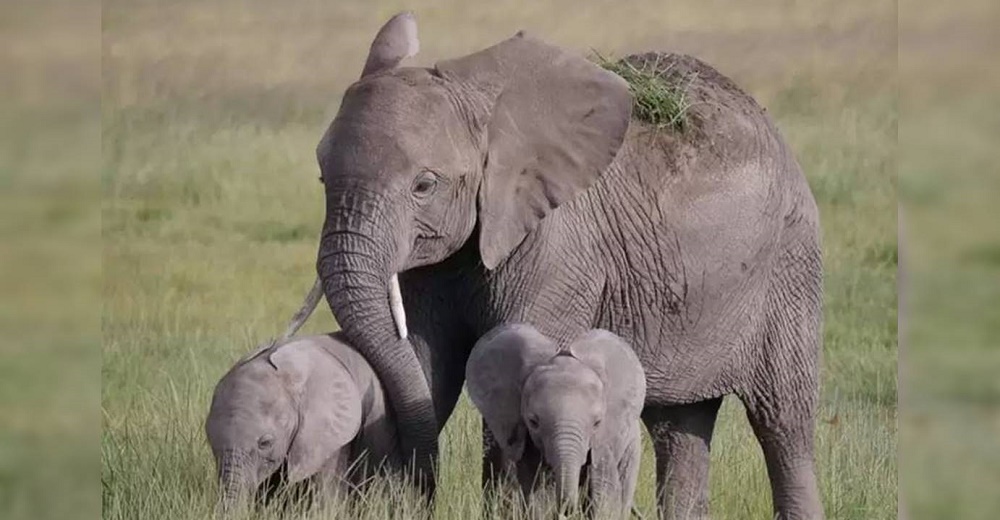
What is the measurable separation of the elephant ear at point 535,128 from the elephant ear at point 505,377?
21 cm

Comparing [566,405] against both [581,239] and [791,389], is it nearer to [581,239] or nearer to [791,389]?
[581,239]

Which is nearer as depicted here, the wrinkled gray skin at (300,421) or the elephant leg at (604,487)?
the elephant leg at (604,487)

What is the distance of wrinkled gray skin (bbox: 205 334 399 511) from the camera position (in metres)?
3.19

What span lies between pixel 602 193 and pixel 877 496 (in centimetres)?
125

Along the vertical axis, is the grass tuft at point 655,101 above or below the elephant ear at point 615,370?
above

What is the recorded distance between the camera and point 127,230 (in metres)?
6.12

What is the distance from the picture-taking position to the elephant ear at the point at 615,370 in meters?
3.06

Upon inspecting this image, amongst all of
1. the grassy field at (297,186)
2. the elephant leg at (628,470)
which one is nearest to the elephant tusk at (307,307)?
the grassy field at (297,186)

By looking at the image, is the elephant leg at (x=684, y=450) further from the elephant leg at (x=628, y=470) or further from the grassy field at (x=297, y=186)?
the elephant leg at (x=628, y=470)

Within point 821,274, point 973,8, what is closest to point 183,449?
point 821,274

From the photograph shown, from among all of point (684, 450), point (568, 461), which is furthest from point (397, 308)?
point (684, 450)

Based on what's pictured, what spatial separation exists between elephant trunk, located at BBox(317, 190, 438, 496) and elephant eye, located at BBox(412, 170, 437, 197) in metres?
0.08

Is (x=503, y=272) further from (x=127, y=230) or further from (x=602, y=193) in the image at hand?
(x=127, y=230)

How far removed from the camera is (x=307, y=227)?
20.6 ft
